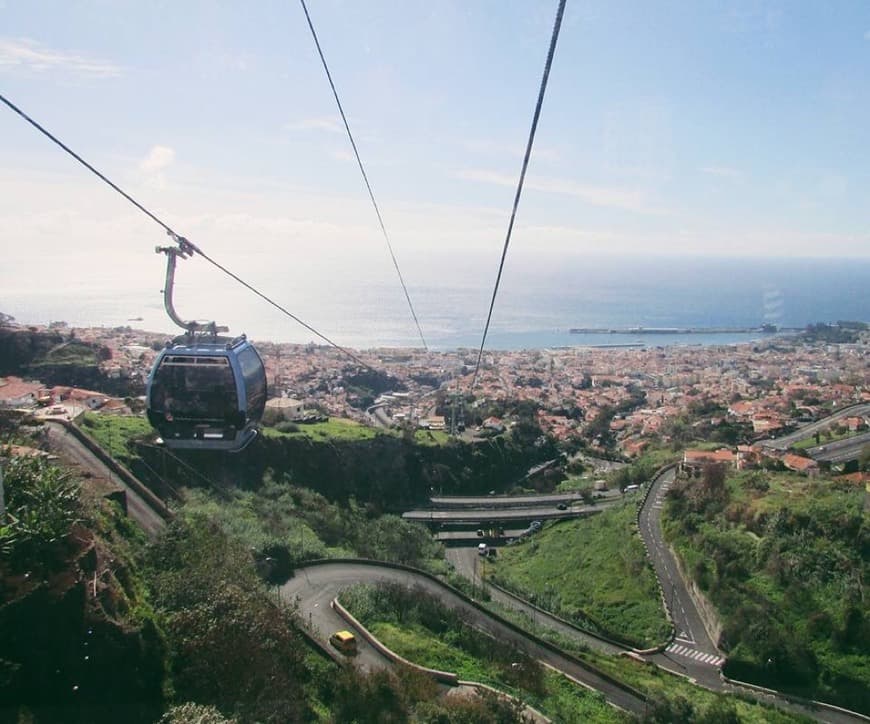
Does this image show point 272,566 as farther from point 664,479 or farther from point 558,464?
point 558,464

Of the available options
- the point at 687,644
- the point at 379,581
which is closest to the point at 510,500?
the point at 687,644

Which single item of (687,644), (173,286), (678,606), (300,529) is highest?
(173,286)

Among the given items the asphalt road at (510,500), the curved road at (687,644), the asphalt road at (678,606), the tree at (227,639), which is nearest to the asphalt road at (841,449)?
the asphalt road at (510,500)

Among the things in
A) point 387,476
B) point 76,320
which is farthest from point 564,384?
point 76,320

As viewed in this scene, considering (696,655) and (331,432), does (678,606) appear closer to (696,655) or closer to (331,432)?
(696,655)

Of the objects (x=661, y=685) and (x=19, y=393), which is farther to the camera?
(x=19, y=393)

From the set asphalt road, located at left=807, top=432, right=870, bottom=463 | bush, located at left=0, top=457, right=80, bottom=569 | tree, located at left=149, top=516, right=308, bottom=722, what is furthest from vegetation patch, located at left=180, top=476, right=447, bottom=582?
asphalt road, located at left=807, top=432, right=870, bottom=463

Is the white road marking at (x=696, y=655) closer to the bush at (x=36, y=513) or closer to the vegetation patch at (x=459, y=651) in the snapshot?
the vegetation patch at (x=459, y=651)
